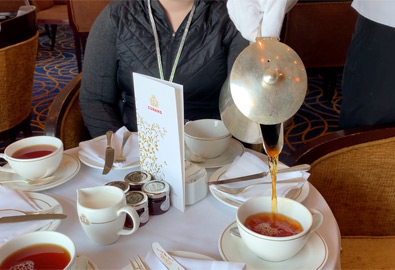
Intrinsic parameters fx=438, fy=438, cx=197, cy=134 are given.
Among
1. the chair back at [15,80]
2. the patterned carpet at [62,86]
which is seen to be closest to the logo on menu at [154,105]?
the chair back at [15,80]

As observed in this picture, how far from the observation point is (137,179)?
0.87 m

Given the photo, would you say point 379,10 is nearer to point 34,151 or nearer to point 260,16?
point 260,16

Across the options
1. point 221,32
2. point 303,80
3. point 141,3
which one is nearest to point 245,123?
point 303,80

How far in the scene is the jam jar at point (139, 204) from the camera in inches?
30.6

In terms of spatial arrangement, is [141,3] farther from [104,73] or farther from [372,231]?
[372,231]

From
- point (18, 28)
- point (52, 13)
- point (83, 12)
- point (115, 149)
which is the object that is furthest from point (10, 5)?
point (115, 149)

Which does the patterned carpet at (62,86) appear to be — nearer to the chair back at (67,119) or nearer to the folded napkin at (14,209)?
the chair back at (67,119)

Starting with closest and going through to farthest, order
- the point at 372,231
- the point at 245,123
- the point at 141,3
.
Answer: the point at 245,123
the point at 372,231
the point at 141,3

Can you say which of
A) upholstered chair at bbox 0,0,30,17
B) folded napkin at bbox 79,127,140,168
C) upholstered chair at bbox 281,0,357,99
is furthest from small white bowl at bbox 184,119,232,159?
upholstered chair at bbox 0,0,30,17

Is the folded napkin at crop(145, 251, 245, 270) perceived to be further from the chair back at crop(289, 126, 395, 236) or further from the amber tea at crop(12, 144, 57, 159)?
the chair back at crop(289, 126, 395, 236)

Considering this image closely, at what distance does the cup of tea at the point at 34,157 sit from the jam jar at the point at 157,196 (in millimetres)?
211

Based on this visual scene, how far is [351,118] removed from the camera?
1.46 metres

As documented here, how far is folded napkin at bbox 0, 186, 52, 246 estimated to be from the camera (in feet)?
2.46

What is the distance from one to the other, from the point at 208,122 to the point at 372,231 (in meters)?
0.58
